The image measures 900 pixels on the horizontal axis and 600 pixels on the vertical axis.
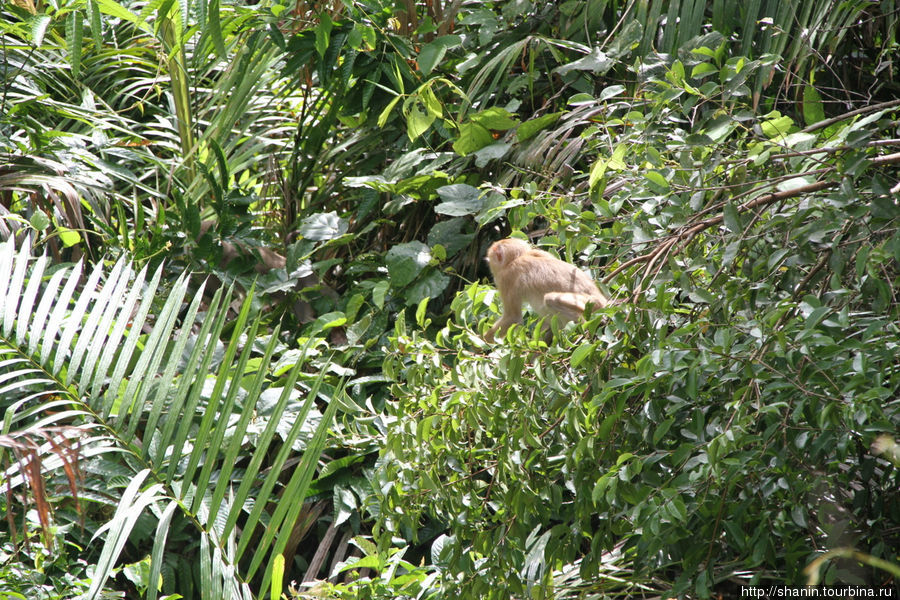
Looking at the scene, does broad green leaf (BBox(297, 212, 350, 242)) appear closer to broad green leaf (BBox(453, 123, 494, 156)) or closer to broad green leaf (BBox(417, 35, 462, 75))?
broad green leaf (BBox(453, 123, 494, 156))

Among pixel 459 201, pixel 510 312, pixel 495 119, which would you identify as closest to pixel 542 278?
pixel 510 312

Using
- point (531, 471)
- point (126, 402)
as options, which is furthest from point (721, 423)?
point (126, 402)

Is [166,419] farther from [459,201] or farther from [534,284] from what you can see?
[459,201]

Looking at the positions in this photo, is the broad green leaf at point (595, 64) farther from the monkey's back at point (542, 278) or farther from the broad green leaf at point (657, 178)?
the broad green leaf at point (657, 178)

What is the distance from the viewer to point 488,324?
2502 millimetres

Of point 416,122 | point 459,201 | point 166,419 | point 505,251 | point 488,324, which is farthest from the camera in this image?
point 459,201

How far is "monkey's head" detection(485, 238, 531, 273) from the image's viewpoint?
3.12 meters

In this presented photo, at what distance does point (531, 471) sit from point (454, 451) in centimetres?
19

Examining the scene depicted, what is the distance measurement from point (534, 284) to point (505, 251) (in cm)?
22

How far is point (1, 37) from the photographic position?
14.4 ft

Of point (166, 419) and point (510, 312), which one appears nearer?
point (166, 419)

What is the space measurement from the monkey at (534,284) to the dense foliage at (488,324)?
0.43 ft

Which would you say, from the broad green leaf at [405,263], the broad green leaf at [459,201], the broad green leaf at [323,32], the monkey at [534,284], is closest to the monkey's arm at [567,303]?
the monkey at [534,284]

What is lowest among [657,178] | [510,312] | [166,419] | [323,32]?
[510,312]
